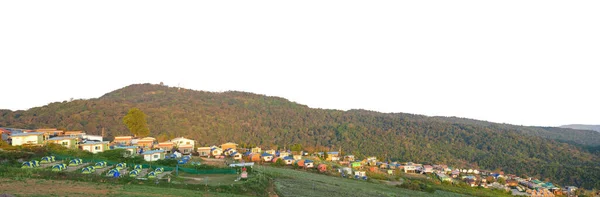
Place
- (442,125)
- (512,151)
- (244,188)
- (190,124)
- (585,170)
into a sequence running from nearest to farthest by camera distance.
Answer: (244,188) → (585,170) → (190,124) → (512,151) → (442,125)

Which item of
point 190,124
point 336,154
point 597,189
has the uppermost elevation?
point 190,124

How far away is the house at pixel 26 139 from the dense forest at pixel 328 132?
26.9 m

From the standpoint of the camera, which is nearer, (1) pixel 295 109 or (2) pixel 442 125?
(2) pixel 442 125

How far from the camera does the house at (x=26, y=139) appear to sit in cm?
3616

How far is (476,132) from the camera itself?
102m

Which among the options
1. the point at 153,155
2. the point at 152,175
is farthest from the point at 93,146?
the point at 152,175

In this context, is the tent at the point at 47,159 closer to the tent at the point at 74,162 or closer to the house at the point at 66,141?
the tent at the point at 74,162

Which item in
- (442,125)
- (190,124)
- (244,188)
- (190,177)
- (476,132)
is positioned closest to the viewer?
(244,188)

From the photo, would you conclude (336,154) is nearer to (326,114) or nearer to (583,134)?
(326,114)

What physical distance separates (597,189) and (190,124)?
72.3 metres

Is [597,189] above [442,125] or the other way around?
the other way around

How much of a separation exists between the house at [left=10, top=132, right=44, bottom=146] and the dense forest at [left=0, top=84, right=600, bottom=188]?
1058 inches

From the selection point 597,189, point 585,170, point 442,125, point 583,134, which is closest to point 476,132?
point 442,125

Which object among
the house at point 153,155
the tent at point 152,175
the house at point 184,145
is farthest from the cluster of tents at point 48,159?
the house at point 184,145
